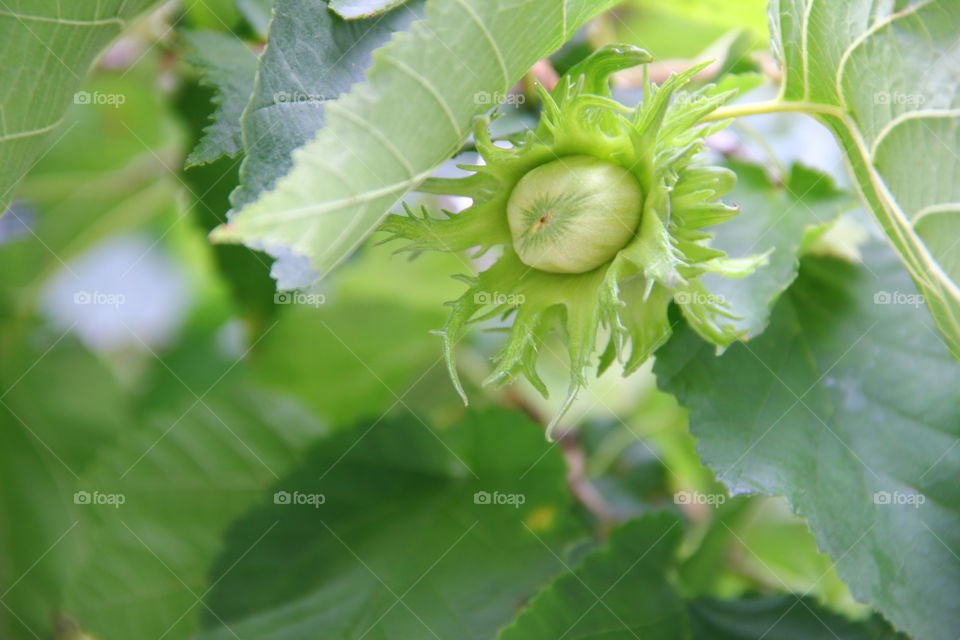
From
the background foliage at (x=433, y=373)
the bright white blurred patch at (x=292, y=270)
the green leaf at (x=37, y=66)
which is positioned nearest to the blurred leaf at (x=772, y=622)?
the background foliage at (x=433, y=373)

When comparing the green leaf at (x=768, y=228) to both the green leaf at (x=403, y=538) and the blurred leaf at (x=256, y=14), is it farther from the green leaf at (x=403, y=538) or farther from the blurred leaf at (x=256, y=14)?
the blurred leaf at (x=256, y=14)

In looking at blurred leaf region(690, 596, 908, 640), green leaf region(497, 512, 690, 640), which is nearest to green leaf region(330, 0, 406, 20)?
green leaf region(497, 512, 690, 640)

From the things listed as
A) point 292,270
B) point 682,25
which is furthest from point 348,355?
point 292,270

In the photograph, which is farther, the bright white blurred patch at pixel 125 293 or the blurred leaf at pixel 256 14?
the bright white blurred patch at pixel 125 293

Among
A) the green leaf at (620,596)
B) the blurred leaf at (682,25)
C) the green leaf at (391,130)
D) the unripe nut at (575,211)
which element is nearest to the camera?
the green leaf at (391,130)

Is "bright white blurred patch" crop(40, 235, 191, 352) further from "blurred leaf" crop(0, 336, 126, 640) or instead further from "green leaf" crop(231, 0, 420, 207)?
"green leaf" crop(231, 0, 420, 207)

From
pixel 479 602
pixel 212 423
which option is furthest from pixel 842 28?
pixel 212 423

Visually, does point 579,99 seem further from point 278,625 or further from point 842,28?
point 278,625
